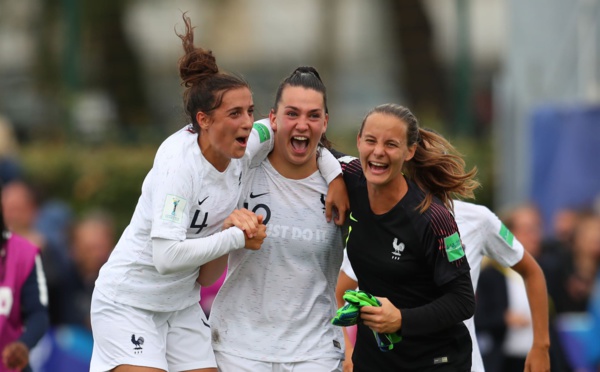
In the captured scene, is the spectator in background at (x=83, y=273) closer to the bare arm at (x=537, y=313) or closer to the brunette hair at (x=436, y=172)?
the bare arm at (x=537, y=313)

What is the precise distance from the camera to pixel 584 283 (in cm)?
1020

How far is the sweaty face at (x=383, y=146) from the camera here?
18.4 ft

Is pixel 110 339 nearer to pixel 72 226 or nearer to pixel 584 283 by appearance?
pixel 584 283

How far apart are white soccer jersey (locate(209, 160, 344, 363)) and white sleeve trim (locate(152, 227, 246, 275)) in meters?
0.45

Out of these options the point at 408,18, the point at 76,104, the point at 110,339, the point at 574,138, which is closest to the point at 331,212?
the point at 110,339

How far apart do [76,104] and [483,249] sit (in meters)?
9.86

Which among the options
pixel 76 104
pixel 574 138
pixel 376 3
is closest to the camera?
pixel 574 138

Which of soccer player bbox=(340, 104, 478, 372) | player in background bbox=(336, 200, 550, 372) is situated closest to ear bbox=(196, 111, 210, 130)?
soccer player bbox=(340, 104, 478, 372)

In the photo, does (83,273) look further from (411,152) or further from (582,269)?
(411,152)

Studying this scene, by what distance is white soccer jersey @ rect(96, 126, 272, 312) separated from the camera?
5.70 m

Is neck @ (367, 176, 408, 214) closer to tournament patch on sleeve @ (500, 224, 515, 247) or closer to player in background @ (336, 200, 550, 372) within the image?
player in background @ (336, 200, 550, 372)

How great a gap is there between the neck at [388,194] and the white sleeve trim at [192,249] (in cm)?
65

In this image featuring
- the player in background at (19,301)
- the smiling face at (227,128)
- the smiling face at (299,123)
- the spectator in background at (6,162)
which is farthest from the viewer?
the spectator in background at (6,162)

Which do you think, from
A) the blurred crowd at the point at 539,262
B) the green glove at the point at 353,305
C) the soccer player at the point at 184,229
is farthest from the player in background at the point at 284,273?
the blurred crowd at the point at 539,262
